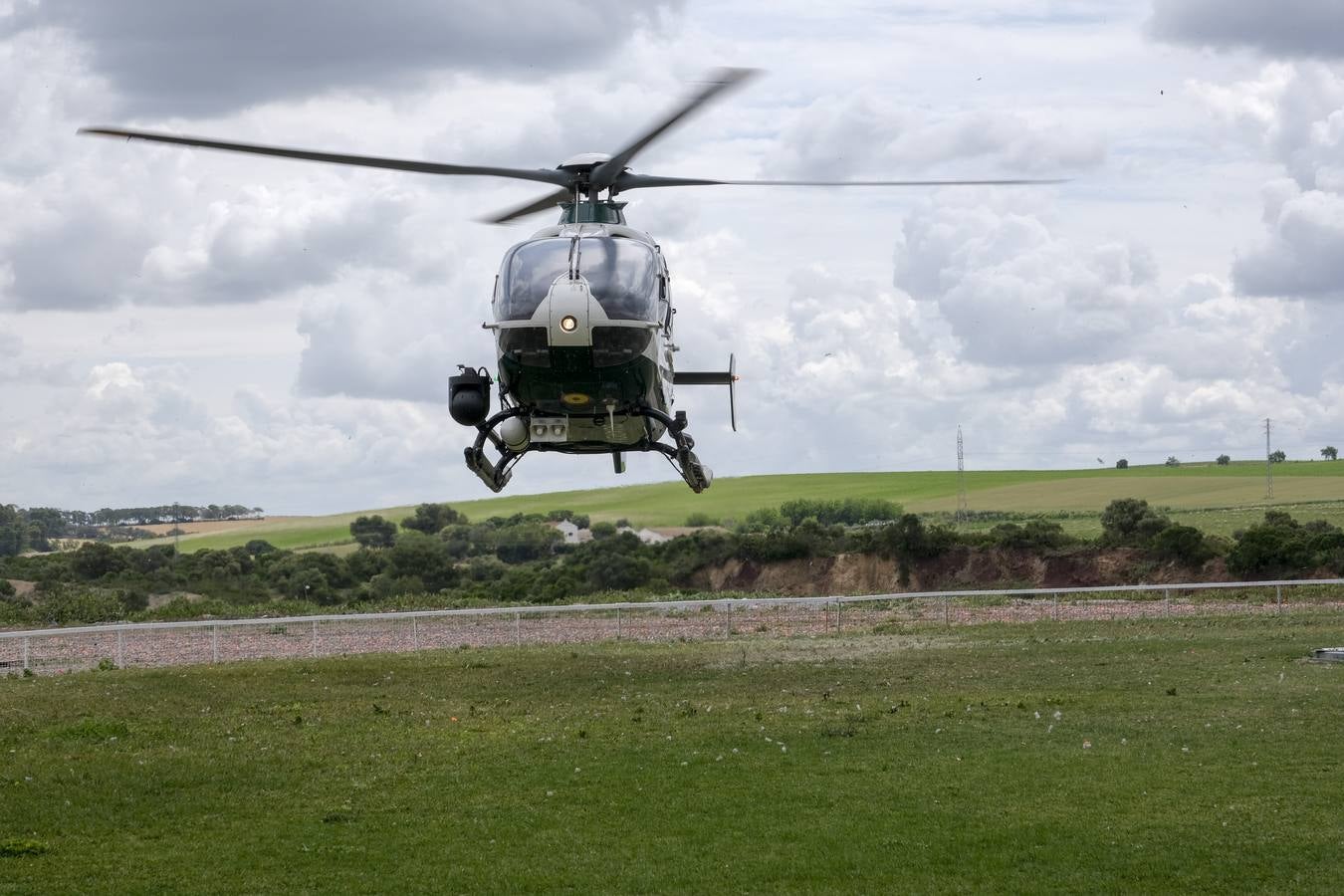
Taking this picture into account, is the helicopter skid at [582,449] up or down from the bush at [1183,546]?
up

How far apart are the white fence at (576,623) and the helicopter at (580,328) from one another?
877cm

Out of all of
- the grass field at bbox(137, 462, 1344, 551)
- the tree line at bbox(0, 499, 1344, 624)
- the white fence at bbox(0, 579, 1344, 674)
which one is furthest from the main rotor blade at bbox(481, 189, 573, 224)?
the grass field at bbox(137, 462, 1344, 551)

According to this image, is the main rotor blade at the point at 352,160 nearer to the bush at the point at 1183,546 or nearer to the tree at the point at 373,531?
A: the bush at the point at 1183,546

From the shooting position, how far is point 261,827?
13438 mm

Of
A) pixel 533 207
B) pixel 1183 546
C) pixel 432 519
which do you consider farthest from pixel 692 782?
pixel 432 519

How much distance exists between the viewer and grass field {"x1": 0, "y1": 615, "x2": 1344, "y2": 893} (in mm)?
11742

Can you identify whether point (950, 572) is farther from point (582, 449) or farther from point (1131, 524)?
A: point (582, 449)

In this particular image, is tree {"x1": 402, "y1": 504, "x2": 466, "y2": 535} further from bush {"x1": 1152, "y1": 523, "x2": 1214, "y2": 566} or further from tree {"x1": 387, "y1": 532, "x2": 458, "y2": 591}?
bush {"x1": 1152, "y1": 523, "x2": 1214, "y2": 566}

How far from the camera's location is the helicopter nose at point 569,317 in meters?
21.5

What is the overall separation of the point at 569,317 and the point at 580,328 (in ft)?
→ 0.70

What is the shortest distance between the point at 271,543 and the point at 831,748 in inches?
2836

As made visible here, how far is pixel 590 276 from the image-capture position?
21.8m

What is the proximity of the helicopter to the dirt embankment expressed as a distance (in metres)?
31.2

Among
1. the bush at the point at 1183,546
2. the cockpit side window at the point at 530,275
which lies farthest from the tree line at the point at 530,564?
the cockpit side window at the point at 530,275
